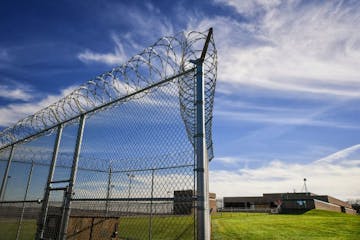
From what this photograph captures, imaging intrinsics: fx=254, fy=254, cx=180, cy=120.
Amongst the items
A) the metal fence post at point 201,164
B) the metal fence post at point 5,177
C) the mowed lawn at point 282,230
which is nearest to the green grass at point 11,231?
the metal fence post at point 5,177

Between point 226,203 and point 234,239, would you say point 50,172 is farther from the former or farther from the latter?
point 226,203

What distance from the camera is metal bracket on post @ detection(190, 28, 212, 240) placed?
3453 millimetres

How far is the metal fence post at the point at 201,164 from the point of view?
3.45 meters

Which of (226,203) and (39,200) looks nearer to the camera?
(39,200)

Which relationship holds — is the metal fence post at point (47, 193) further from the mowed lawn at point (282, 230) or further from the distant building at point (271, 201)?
the distant building at point (271, 201)

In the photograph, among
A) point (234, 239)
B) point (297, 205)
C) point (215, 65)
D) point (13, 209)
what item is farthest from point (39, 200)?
point (297, 205)

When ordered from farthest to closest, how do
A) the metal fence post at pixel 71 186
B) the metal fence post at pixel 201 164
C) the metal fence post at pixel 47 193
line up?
the metal fence post at pixel 47 193 < the metal fence post at pixel 71 186 < the metal fence post at pixel 201 164

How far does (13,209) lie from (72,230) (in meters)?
6.36

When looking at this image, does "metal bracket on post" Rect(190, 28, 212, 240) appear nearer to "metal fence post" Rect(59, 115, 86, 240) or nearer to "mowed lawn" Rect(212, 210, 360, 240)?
"metal fence post" Rect(59, 115, 86, 240)

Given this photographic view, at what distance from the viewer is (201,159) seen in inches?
147

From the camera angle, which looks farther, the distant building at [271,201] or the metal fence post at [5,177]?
the distant building at [271,201]

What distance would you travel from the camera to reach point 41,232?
636 cm

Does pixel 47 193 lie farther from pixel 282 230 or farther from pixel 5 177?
pixel 282 230

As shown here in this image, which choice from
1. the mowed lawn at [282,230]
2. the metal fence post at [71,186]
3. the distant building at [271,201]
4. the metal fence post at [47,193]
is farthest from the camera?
the distant building at [271,201]
